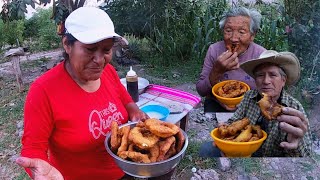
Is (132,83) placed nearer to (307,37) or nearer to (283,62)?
(283,62)

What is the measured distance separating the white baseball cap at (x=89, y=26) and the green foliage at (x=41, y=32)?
5622mm

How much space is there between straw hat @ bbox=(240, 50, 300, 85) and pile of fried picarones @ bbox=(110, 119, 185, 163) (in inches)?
22.9

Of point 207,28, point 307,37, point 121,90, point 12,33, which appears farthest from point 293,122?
point 12,33

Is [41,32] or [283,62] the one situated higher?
[283,62]

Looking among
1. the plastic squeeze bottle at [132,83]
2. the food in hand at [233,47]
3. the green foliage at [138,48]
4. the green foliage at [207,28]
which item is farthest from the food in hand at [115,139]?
the green foliage at [138,48]

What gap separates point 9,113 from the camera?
3816 millimetres

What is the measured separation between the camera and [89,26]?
1.29 meters

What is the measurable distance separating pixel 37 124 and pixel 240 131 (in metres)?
0.88

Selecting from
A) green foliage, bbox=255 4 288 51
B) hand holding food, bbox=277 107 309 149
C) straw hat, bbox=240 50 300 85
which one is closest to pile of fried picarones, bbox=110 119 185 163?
hand holding food, bbox=277 107 309 149

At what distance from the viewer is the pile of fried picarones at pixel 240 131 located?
1476 millimetres

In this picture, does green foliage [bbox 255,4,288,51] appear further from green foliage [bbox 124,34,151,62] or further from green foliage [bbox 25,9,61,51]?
green foliage [bbox 25,9,61,51]

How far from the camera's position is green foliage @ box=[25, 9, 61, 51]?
6695mm

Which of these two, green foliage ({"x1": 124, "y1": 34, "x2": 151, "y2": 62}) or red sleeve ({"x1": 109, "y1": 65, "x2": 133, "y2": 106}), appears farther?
green foliage ({"x1": 124, "y1": 34, "x2": 151, "y2": 62})

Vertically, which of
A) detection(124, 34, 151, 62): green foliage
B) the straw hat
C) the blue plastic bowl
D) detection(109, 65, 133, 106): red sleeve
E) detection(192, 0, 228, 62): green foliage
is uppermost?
the straw hat
